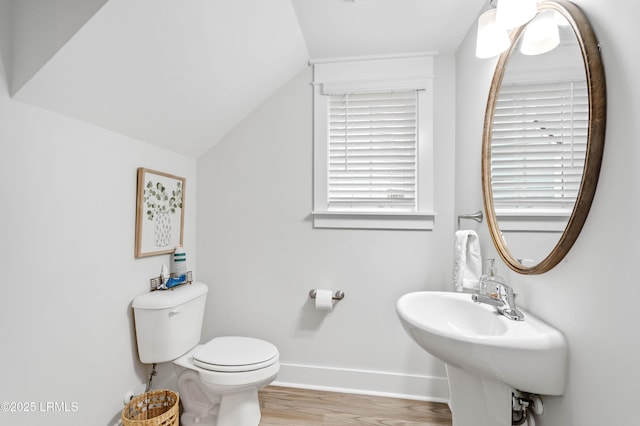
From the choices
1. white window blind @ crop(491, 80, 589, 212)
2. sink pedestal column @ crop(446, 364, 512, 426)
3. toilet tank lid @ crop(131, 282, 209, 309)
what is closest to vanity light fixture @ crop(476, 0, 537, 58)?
white window blind @ crop(491, 80, 589, 212)

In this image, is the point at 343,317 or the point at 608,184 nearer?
the point at 608,184

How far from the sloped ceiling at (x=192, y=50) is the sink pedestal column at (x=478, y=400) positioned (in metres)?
1.71

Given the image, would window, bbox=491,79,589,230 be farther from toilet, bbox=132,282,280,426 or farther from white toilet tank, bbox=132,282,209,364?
white toilet tank, bbox=132,282,209,364

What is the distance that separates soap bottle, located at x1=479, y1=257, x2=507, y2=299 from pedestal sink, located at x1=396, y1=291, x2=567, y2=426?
0.06 metres

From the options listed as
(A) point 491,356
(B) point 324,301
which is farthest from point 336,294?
(A) point 491,356

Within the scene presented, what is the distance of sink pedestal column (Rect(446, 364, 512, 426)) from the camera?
1.00 metres

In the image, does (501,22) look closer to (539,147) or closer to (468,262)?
(539,147)

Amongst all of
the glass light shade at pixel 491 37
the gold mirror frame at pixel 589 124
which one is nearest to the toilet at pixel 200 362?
the gold mirror frame at pixel 589 124

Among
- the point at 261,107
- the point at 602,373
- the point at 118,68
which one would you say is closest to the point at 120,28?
the point at 118,68

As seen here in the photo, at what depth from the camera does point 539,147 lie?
3.27ft

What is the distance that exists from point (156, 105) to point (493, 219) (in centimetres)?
168

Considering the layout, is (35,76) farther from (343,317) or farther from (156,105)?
(343,317)

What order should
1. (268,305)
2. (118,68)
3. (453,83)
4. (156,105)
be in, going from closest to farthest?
(118,68) → (156,105) → (453,83) → (268,305)

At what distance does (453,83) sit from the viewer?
1.82 metres
